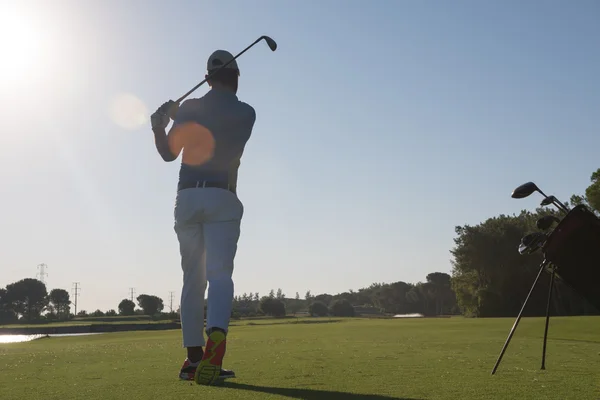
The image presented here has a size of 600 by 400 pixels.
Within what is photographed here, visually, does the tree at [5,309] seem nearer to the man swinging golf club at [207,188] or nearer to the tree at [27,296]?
the tree at [27,296]

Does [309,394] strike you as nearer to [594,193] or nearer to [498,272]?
[594,193]

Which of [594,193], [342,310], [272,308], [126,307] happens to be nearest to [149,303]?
[126,307]

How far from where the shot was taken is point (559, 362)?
23.3 feet

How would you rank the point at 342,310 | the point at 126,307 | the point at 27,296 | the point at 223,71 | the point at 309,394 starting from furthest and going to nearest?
the point at 126,307 < the point at 27,296 < the point at 342,310 < the point at 223,71 < the point at 309,394

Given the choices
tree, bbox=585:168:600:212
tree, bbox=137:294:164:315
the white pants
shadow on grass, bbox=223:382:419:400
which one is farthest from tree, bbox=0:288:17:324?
shadow on grass, bbox=223:382:419:400

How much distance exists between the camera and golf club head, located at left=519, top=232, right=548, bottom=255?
550 cm

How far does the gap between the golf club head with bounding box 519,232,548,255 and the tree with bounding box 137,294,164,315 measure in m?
195

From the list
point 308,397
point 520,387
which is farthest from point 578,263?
point 308,397

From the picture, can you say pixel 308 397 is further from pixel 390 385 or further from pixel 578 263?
pixel 578 263

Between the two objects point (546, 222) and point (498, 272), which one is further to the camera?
point (498, 272)

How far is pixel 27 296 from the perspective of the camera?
619 ft

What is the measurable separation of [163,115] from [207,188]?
0.98 metres

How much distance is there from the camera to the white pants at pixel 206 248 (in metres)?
5.72

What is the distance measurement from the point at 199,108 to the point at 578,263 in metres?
3.85
